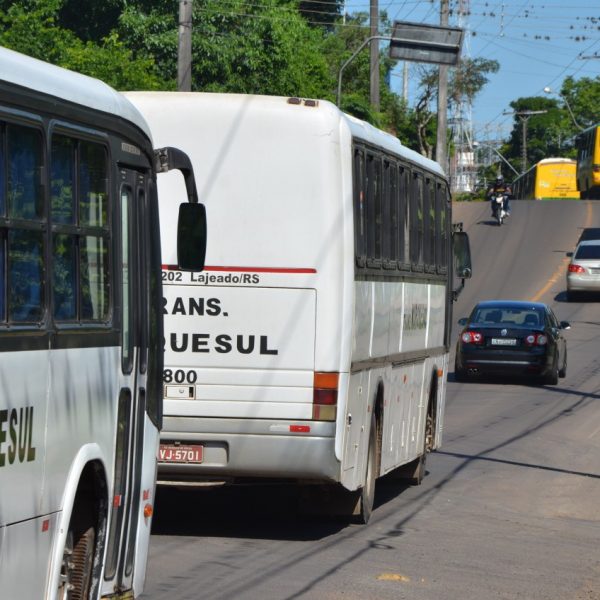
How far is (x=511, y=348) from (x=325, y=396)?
1784cm

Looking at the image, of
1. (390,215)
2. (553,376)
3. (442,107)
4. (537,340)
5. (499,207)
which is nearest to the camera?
(390,215)

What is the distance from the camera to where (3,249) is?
6031 millimetres

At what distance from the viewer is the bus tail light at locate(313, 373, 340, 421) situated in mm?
11250

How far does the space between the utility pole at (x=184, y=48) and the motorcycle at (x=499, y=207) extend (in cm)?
3639

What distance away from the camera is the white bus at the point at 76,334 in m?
6.10

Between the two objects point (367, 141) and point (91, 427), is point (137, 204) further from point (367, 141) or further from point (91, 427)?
point (367, 141)

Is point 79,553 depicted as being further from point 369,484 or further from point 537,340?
point 537,340

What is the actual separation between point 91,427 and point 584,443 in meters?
13.8

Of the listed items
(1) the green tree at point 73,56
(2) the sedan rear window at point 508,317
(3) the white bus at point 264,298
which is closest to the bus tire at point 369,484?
(3) the white bus at point 264,298

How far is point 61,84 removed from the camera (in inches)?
266

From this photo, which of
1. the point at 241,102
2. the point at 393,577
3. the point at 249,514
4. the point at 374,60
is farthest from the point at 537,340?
the point at 374,60

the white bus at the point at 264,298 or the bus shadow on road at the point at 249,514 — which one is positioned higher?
the white bus at the point at 264,298

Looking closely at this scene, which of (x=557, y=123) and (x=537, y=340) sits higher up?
(x=557, y=123)

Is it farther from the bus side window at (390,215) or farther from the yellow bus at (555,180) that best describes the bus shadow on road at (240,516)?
the yellow bus at (555,180)
